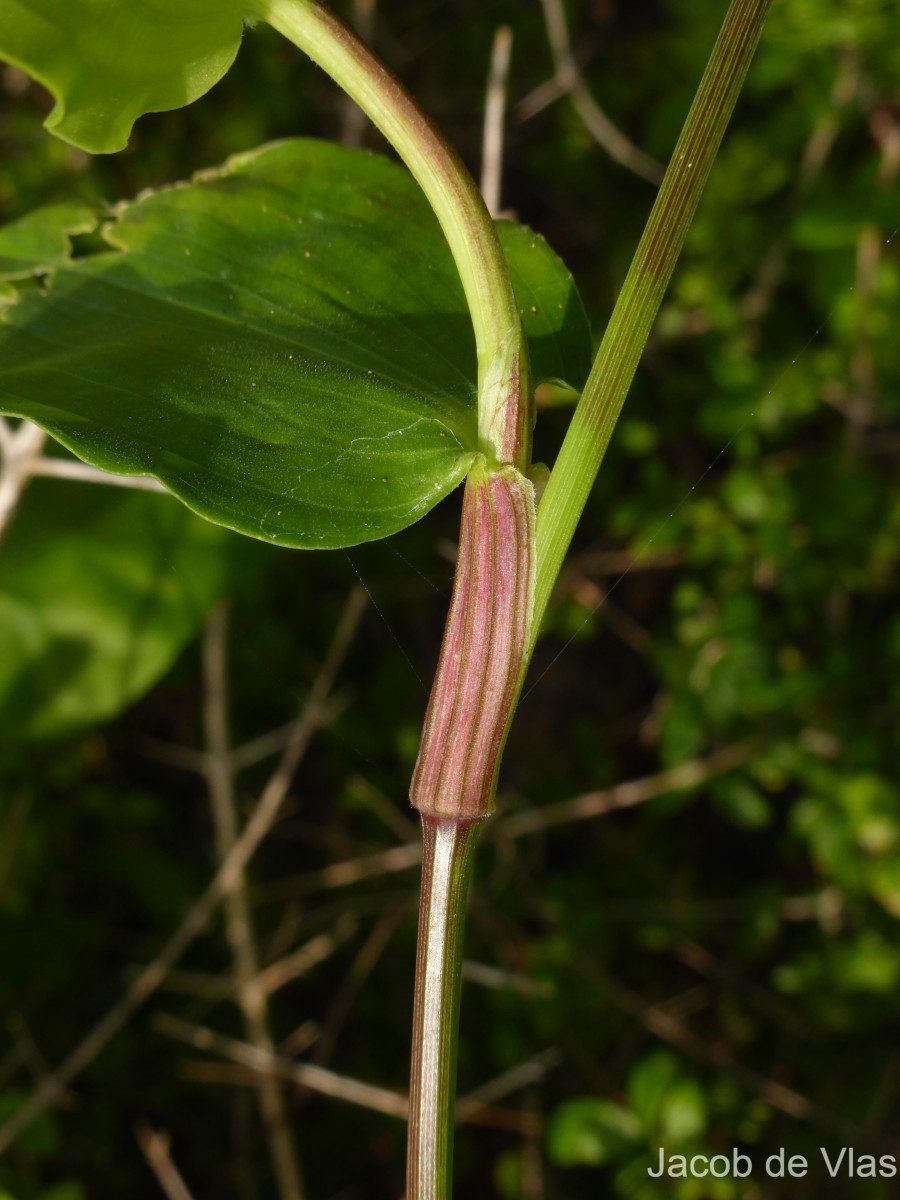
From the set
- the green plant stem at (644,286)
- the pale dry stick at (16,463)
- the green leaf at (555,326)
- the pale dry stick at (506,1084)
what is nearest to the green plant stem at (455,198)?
the green plant stem at (644,286)

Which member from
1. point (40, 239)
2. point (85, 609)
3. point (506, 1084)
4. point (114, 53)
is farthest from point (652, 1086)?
point (114, 53)

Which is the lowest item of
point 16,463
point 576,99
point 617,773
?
point 16,463

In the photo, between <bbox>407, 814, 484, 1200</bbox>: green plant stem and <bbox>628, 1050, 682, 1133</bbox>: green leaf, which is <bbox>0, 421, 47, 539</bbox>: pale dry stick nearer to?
<bbox>407, 814, 484, 1200</bbox>: green plant stem

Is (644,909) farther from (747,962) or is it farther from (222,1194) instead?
(222,1194)

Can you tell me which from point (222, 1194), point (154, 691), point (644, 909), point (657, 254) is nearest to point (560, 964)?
point (644, 909)

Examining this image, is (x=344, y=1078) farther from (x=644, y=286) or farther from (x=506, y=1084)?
(x=644, y=286)

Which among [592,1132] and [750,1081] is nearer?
[592,1132]
